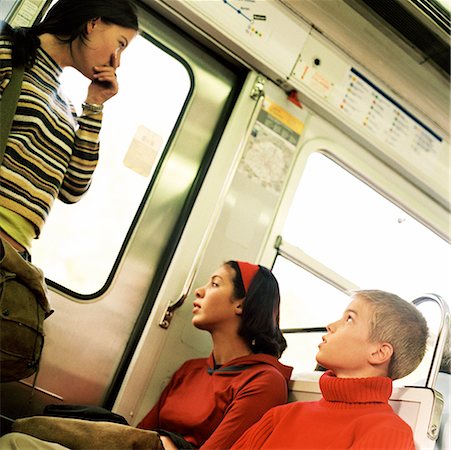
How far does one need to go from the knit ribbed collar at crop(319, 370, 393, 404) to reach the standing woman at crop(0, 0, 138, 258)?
1317mm

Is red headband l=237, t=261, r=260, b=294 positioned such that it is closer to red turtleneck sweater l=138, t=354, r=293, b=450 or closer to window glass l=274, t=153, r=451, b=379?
red turtleneck sweater l=138, t=354, r=293, b=450

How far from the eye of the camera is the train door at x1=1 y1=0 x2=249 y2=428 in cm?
261

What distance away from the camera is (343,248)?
3729mm

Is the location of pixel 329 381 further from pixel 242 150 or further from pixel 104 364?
pixel 242 150

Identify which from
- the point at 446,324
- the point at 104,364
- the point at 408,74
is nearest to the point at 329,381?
the point at 446,324

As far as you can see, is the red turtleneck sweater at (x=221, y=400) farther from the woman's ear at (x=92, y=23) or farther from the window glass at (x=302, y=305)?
the woman's ear at (x=92, y=23)

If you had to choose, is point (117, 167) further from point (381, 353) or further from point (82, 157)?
point (381, 353)

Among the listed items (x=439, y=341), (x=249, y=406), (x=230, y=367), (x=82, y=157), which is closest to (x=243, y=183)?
(x=82, y=157)

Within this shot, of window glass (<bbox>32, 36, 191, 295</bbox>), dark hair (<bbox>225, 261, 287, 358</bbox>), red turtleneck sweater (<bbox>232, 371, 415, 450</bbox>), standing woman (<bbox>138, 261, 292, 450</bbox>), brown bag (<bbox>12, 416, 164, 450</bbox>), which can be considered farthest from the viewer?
window glass (<bbox>32, 36, 191, 295</bbox>)

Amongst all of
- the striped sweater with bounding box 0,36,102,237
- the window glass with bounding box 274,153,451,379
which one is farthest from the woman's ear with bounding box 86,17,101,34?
the window glass with bounding box 274,153,451,379

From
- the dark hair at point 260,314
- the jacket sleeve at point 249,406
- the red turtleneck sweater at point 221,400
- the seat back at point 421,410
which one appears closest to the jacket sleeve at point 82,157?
the dark hair at point 260,314

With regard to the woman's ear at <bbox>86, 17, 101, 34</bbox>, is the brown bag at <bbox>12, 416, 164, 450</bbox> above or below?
below

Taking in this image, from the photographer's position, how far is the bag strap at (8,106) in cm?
201

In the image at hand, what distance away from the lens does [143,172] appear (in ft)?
9.45
